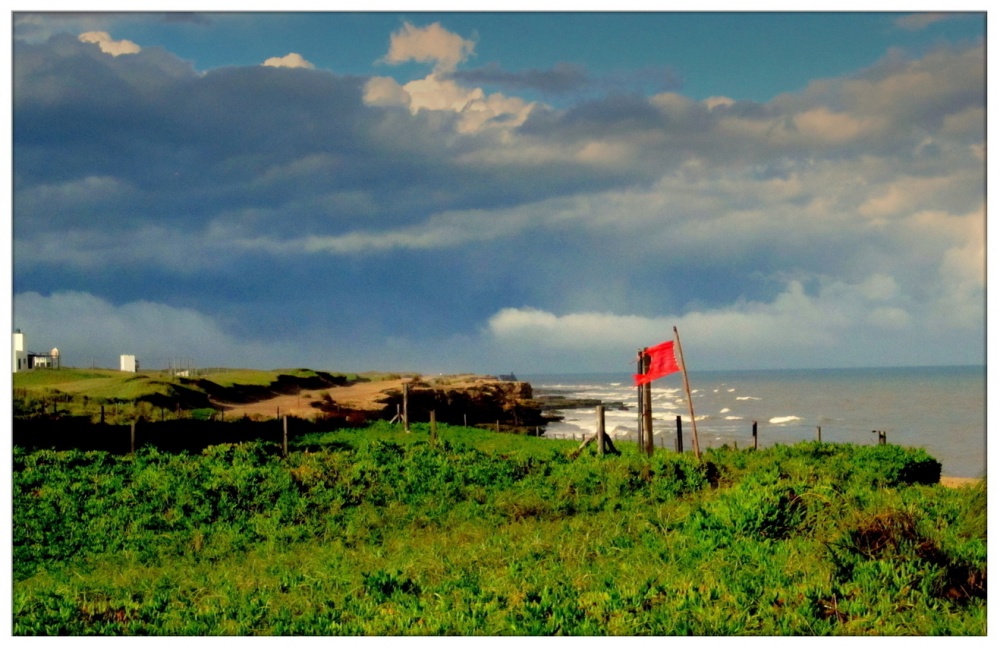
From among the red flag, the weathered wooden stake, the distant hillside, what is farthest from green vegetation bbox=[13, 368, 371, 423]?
the red flag

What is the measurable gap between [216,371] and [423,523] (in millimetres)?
38953

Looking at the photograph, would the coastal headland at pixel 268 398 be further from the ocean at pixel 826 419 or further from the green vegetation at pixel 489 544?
the green vegetation at pixel 489 544

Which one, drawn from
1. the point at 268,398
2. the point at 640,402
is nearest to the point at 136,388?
A: the point at 268,398

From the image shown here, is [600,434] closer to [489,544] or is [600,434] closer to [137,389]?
[489,544]

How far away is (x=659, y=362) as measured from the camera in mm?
14625

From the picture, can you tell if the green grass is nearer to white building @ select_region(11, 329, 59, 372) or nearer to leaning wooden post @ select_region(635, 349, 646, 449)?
white building @ select_region(11, 329, 59, 372)

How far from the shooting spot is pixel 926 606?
210 inches

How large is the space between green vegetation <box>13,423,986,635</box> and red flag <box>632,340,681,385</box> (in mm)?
1727

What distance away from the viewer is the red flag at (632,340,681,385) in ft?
47.1

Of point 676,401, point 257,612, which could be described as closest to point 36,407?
point 257,612

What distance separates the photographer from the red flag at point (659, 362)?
14359 millimetres

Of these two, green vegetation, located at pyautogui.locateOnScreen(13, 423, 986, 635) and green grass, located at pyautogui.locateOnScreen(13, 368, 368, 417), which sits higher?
green grass, located at pyautogui.locateOnScreen(13, 368, 368, 417)

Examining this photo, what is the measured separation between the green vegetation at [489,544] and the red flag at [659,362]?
173 cm

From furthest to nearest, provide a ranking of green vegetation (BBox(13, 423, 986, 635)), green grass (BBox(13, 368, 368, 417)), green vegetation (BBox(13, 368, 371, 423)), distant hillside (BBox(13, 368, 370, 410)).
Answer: distant hillside (BBox(13, 368, 370, 410)) → green grass (BBox(13, 368, 368, 417)) → green vegetation (BBox(13, 368, 371, 423)) → green vegetation (BBox(13, 423, 986, 635))
